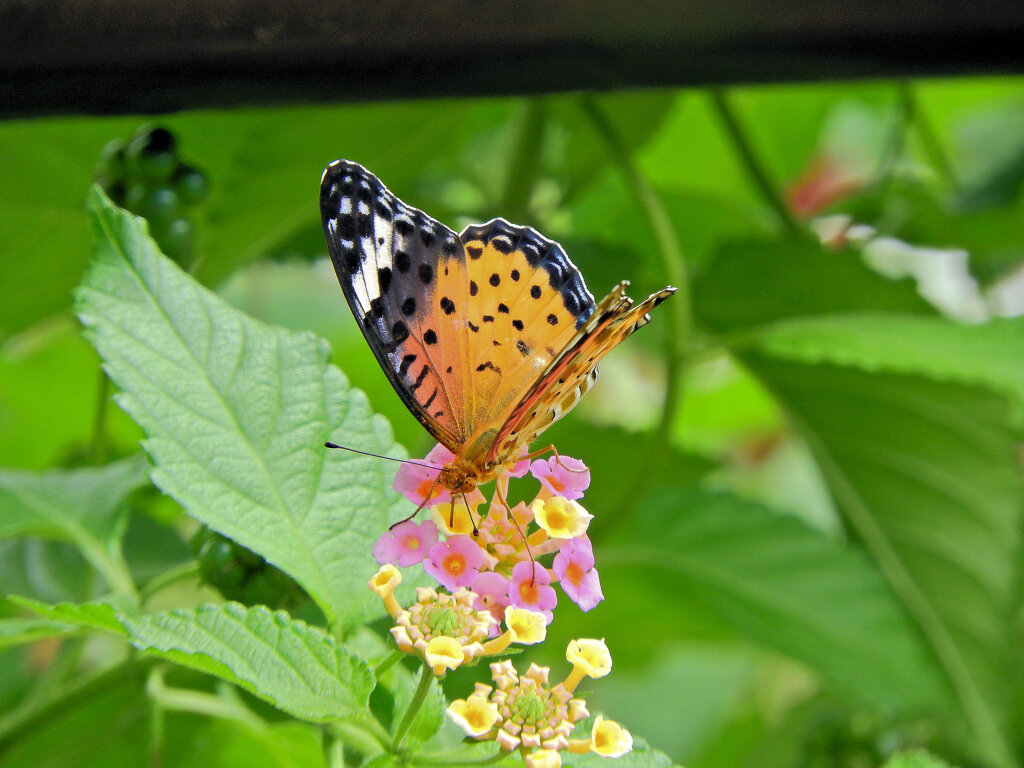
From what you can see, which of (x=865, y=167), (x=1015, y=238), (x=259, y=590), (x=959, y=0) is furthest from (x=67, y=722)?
(x=865, y=167)

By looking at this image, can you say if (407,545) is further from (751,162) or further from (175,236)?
(751,162)

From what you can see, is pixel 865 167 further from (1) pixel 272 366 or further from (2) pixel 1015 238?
(1) pixel 272 366

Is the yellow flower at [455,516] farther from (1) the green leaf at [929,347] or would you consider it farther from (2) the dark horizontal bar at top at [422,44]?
(1) the green leaf at [929,347]

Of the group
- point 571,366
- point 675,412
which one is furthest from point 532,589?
point 675,412

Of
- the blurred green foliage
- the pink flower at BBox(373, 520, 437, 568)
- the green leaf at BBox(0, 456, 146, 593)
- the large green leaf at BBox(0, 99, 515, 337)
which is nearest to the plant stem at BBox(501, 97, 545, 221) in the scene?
the blurred green foliage

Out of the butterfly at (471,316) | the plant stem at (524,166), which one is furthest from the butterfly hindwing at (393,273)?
the plant stem at (524,166)

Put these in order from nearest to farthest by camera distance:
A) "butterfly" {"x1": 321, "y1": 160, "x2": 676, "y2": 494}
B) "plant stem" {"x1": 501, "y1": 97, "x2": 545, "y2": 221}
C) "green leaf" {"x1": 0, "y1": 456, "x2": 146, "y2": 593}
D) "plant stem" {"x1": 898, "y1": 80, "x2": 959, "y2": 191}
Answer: "butterfly" {"x1": 321, "y1": 160, "x2": 676, "y2": 494} < "green leaf" {"x1": 0, "y1": 456, "x2": 146, "y2": 593} < "plant stem" {"x1": 501, "y1": 97, "x2": 545, "y2": 221} < "plant stem" {"x1": 898, "y1": 80, "x2": 959, "y2": 191}

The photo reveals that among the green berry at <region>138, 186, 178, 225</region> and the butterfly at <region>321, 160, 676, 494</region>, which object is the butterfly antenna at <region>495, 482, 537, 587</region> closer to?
the butterfly at <region>321, 160, 676, 494</region>
